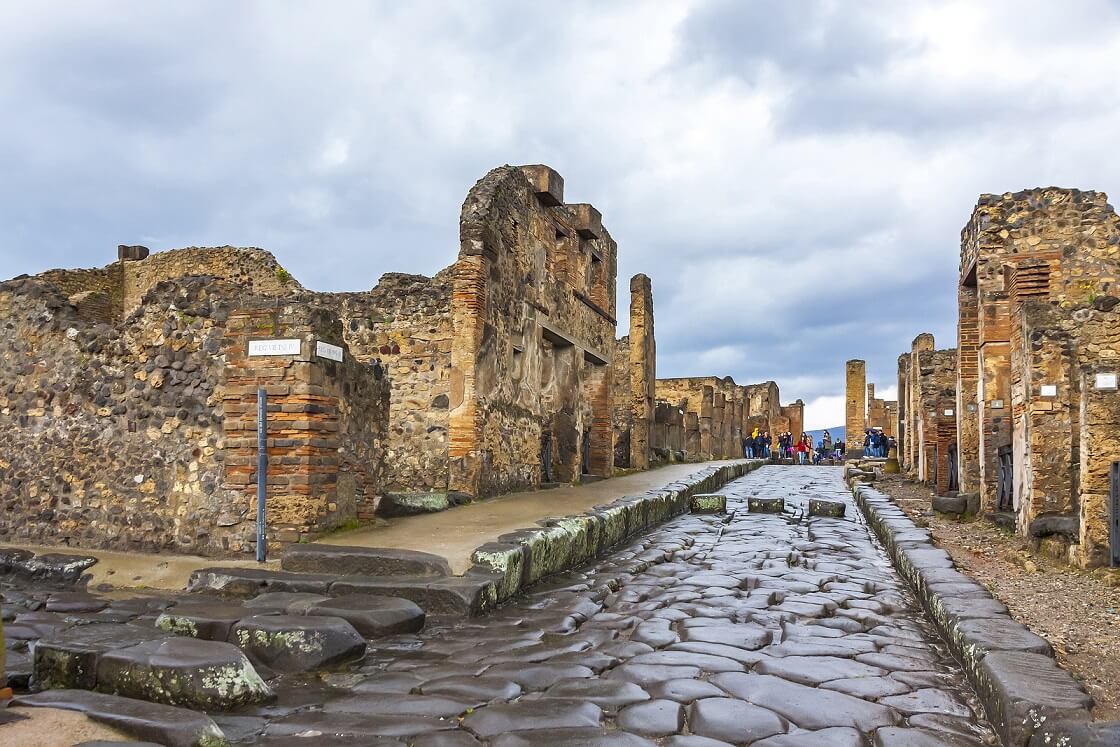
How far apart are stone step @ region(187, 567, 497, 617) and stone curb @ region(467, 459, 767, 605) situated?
0.25 meters

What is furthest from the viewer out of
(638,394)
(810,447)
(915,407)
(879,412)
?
(879,412)

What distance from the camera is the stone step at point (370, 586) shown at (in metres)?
5.34

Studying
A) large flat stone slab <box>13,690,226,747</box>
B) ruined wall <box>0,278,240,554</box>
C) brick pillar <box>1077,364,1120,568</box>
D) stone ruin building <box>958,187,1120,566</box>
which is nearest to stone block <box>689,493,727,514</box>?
stone ruin building <box>958,187,1120,566</box>

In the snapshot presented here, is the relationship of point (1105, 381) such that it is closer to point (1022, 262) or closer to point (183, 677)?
point (1022, 262)

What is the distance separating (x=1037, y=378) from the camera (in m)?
8.72

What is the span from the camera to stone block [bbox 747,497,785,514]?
41.2 feet

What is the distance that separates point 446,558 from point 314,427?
1623 millimetres

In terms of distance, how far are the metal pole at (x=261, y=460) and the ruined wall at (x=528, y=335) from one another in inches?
176

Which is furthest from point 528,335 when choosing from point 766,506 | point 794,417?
point 794,417

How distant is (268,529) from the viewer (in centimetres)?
679

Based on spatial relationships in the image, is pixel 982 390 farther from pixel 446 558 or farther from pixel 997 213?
pixel 446 558

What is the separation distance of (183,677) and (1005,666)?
3340 mm

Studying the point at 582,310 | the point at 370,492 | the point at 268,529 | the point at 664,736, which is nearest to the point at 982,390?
the point at 582,310

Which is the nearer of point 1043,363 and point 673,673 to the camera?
point 673,673
